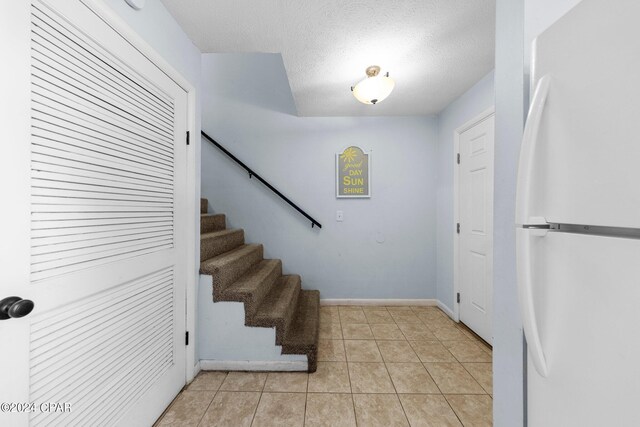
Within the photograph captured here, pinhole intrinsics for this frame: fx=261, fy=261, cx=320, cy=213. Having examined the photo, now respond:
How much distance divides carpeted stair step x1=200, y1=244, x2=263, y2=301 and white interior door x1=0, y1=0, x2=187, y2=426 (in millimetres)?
342

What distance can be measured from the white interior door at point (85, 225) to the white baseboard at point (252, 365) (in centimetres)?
37

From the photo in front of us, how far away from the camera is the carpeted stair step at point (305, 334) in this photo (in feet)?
6.13

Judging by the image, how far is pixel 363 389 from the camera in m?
1.70

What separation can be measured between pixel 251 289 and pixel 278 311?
27 centimetres

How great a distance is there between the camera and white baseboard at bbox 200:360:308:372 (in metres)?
1.88

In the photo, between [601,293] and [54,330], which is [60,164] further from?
[601,293]

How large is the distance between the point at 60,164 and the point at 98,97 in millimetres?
339

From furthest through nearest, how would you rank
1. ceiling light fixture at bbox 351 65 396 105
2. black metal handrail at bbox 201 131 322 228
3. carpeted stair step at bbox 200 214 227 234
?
black metal handrail at bbox 201 131 322 228, carpeted stair step at bbox 200 214 227 234, ceiling light fixture at bbox 351 65 396 105

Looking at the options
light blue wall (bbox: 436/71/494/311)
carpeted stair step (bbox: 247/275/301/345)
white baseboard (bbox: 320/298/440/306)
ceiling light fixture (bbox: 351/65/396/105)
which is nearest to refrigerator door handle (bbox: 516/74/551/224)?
ceiling light fixture (bbox: 351/65/396/105)

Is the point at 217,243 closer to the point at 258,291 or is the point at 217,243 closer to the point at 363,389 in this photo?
the point at 258,291

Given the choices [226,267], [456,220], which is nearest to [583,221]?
[226,267]

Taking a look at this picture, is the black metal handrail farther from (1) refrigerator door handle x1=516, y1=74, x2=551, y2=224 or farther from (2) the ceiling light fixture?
(1) refrigerator door handle x1=516, y1=74, x2=551, y2=224

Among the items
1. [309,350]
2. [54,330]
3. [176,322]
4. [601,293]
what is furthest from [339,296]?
[601,293]

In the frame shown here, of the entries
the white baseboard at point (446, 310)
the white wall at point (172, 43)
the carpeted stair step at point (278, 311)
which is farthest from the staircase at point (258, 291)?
the white baseboard at point (446, 310)
